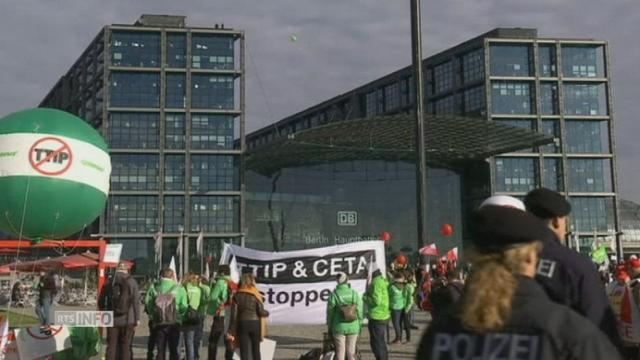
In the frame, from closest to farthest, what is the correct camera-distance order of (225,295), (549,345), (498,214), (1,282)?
(549,345) → (498,214) → (225,295) → (1,282)

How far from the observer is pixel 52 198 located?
8570mm

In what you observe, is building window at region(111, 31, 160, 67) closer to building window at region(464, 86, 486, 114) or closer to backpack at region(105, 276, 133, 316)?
building window at region(464, 86, 486, 114)

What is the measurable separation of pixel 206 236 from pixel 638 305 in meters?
56.9

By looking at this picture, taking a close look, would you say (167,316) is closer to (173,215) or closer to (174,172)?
(173,215)

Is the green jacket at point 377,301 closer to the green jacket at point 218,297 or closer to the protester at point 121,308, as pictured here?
the green jacket at point 218,297

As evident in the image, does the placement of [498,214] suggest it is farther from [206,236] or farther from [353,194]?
[206,236]

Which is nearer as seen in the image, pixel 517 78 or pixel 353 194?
pixel 353 194

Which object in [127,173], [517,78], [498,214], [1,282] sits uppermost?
[517,78]

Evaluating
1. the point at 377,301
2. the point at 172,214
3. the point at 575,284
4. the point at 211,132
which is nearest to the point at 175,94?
the point at 211,132

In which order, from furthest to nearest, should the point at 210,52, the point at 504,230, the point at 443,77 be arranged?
the point at 443,77, the point at 210,52, the point at 504,230

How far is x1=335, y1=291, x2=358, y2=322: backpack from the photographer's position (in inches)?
404

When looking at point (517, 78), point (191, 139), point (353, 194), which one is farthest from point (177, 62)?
point (517, 78)

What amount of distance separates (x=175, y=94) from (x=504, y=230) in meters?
63.1

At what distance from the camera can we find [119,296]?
11047mm
